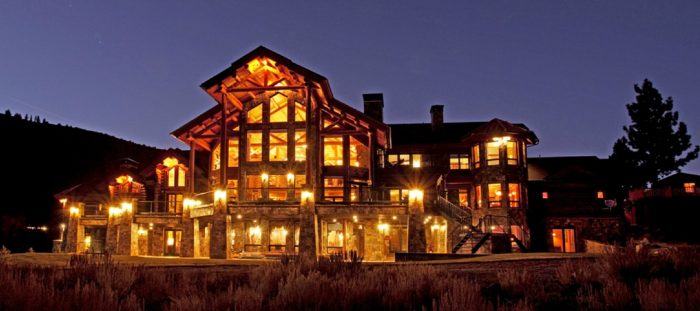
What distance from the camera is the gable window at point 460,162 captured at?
4441cm

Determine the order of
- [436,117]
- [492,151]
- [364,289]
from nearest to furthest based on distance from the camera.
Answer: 1. [364,289]
2. [492,151]
3. [436,117]

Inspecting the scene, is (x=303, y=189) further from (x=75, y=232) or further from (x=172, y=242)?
(x=75, y=232)

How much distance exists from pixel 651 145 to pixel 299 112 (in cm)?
3002

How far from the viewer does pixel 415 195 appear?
98.2 ft

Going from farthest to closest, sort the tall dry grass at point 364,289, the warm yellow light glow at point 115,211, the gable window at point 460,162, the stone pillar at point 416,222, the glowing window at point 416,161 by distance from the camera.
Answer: the glowing window at point 416,161
the gable window at point 460,162
the warm yellow light glow at point 115,211
the stone pillar at point 416,222
the tall dry grass at point 364,289

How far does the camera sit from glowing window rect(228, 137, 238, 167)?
120 ft

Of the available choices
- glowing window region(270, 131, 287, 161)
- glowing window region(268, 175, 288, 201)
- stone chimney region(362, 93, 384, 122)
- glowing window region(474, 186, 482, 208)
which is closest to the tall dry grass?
glowing window region(268, 175, 288, 201)

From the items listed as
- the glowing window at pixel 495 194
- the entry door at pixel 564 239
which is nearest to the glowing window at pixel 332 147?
the glowing window at pixel 495 194

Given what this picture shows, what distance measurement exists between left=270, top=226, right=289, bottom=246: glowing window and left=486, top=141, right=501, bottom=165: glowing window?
15.3m

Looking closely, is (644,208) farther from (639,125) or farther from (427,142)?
(427,142)

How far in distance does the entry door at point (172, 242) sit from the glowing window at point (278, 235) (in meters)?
9.55

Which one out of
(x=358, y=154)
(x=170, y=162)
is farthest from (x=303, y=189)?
(x=170, y=162)

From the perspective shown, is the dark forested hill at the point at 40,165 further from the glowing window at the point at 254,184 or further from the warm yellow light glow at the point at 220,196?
the warm yellow light glow at the point at 220,196

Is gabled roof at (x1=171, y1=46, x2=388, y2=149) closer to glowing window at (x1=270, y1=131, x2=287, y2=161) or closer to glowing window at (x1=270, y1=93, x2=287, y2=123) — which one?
glowing window at (x1=270, y1=93, x2=287, y2=123)
